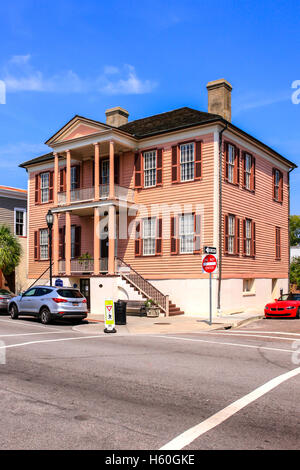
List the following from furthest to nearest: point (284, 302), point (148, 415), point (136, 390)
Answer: point (284, 302) < point (136, 390) < point (148, 415)

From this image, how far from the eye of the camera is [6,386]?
810 centimetres

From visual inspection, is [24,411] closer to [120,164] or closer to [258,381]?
[258,381]

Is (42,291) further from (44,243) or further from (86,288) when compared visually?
(44,243)

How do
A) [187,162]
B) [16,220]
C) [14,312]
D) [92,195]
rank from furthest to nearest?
[16,220], [92,195], [187,162], [14,312]

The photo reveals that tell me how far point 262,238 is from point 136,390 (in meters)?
22.2

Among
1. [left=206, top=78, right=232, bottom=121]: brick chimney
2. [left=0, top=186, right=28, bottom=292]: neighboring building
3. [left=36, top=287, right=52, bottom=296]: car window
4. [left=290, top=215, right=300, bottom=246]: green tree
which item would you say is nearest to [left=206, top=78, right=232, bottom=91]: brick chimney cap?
[left=206, top=78, right=232, bottom=121]: brick chimney

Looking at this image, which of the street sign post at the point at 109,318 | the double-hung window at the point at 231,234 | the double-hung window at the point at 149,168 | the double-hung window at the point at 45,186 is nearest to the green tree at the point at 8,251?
the double-hung window at the point at 45,186

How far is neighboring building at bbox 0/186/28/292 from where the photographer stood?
1369 inches

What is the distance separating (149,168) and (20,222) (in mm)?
14515

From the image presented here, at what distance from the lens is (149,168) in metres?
26.8

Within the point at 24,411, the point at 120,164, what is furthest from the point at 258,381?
the point at 120,164

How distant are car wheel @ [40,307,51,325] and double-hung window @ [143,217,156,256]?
327 inches

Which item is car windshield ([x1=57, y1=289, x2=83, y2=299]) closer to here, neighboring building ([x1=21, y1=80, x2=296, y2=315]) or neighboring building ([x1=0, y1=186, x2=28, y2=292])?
neighboring building ([x1=21, y1=80, x2=296, y2=315])
